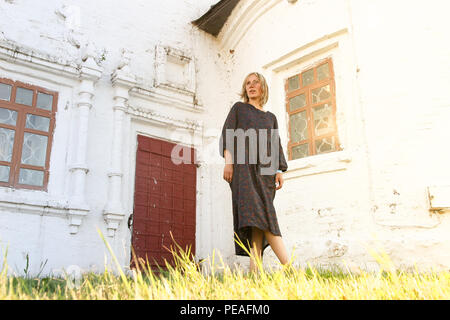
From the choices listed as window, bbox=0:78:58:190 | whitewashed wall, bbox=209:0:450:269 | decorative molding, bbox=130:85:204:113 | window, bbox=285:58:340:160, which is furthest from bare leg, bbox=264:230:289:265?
decorative molding, bbox=130:85:204:113

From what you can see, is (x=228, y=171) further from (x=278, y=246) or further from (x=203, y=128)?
(x=203, y=128)

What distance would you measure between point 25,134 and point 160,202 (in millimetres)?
2133

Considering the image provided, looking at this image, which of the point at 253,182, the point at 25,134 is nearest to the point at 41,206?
the point at 25,134

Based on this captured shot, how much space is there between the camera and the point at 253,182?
3342 millimetres

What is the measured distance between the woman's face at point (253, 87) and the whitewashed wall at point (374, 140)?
6.63 feet

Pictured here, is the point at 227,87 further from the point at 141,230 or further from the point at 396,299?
the point at 396,299

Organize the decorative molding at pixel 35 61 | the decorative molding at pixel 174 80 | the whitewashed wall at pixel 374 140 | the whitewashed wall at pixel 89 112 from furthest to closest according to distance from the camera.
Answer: the decorative molding at pixel 174 80 < the decorative molding at pixel 35 61 < the whitewashed wall at pixel 89 112 < the whitewashed wall at pixel 374 140

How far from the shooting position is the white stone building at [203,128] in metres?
4.83

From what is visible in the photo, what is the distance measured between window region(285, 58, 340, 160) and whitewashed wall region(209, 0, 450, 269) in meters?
0.13

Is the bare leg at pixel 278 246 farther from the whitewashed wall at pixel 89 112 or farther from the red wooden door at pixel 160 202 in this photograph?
the red wooden door at pixel 160 202

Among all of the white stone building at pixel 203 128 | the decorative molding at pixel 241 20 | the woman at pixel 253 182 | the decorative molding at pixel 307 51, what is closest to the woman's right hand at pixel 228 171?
the woman at pixel 253 182

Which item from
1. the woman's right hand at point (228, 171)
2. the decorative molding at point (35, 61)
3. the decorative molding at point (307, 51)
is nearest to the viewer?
the woman's right hand at point (228, 171)
